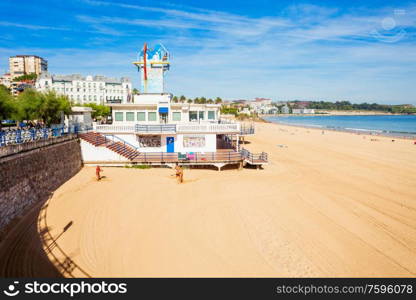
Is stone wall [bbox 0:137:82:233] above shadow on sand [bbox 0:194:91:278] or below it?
above

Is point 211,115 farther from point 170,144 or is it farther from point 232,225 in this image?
point 232,225

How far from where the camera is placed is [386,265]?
10336 mm

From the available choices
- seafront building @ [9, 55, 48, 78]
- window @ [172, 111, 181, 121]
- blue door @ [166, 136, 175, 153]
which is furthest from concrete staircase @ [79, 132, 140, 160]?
seafront building @ [9, 55, 48, 78]

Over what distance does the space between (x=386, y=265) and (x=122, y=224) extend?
1114 cm

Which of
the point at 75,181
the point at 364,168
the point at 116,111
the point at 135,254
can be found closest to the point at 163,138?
the point at 116,111

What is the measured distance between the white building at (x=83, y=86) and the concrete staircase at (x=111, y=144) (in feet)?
216

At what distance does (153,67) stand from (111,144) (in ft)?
35.5

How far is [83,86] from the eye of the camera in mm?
91000

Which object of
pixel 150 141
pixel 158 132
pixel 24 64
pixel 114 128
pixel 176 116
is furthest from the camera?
pixel 24 64

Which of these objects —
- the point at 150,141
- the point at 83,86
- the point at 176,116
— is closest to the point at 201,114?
the point at 176,116

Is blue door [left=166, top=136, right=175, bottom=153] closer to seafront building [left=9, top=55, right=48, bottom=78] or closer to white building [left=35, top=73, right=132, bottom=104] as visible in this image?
white building [left=35, top=73, right=132, bottom=104]

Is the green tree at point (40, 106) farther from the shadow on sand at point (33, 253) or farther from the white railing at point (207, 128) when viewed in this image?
the shadow on sand at point (33, 253)

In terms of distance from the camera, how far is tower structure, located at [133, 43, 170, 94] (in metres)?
30.0

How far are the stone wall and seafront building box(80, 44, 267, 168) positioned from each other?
385 cm
